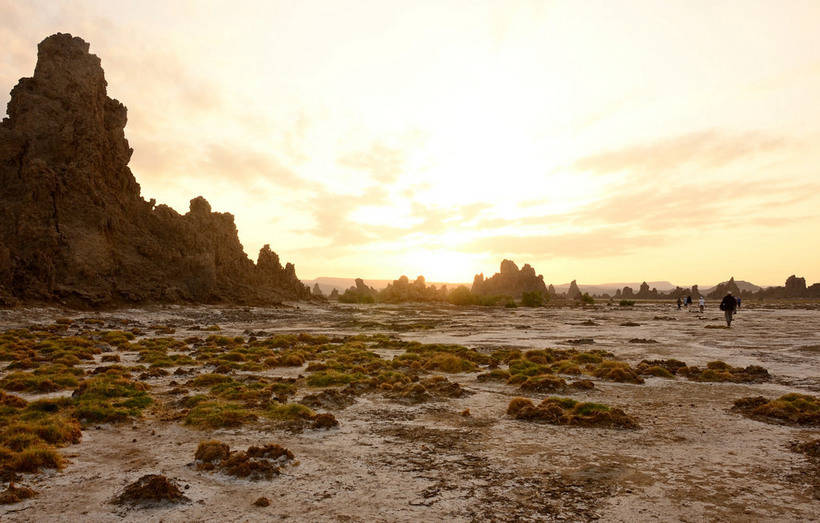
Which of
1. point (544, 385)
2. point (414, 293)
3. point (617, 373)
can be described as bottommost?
point (544, 385)

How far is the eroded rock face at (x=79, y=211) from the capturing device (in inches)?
2354

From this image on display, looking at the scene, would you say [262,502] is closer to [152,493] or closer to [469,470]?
[152,493]

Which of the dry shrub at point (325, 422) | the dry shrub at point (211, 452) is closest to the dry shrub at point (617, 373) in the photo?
the dry shrub at point (325, 422)

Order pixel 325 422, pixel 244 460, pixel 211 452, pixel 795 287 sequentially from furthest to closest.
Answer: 1. pixel 795 287
2. pixel 325 422
3. pixel 211 452
4. pixel 244 460

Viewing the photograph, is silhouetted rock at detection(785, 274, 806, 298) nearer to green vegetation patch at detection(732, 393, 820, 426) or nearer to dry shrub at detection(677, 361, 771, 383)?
dry shrub at detection(677, 361, 771, 383)

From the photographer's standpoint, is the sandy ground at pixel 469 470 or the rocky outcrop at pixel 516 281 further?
the rocky outcrop at pixel 516 281

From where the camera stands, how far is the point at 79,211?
67.2m

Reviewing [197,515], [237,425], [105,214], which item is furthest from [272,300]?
[197,515]

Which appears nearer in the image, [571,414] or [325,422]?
[325,422]

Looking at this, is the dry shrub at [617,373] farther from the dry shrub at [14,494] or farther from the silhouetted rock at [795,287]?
the silhouetted rock at [795,287]

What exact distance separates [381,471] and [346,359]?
61.0ft

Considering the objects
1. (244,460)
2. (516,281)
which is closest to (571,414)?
(244,460)

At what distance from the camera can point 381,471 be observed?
10406mm

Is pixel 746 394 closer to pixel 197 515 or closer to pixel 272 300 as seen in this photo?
pixel 197 515
